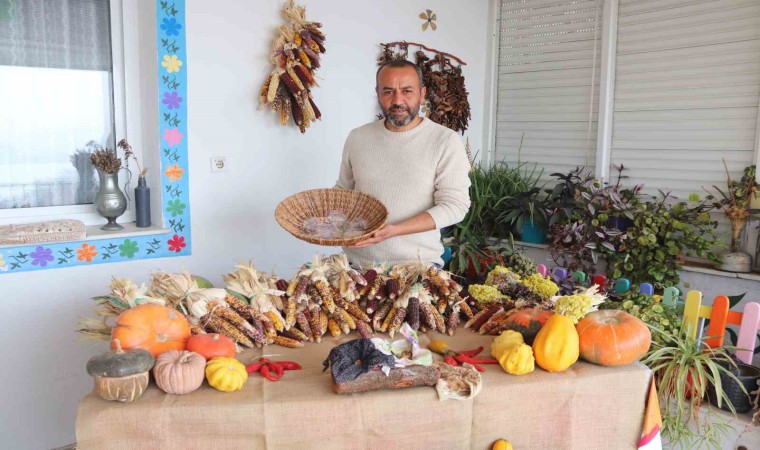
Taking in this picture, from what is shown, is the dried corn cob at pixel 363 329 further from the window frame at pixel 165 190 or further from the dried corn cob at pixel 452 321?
the window frame at pixel 165 190

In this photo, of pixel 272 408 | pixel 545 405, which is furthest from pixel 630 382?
pixel 272 408

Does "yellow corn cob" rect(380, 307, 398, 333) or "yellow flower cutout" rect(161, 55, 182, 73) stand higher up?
"yellow flower cutout" rect(161, 55, 182, 73)

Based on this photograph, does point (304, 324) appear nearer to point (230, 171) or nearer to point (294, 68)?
point (230, 171)

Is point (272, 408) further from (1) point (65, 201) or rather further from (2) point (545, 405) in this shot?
(1) point (65, 201)

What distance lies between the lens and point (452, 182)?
283 centimetres

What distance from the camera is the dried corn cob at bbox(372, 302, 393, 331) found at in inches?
90.4

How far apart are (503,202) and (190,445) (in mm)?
3611

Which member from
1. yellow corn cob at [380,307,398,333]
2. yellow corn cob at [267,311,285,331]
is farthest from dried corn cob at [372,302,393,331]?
yellow corn cob at [267,311,285,331]

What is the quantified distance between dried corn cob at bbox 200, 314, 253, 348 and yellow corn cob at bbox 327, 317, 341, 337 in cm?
31

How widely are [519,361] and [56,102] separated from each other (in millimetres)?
2941

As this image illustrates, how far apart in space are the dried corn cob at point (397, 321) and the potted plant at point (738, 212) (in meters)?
2.68

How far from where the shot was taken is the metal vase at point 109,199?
3.40 meters

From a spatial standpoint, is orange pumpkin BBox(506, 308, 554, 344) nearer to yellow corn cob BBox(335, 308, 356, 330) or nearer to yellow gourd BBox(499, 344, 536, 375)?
yellow gourd BBox(499, 344, 536, 375)

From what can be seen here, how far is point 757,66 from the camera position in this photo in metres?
3.87
